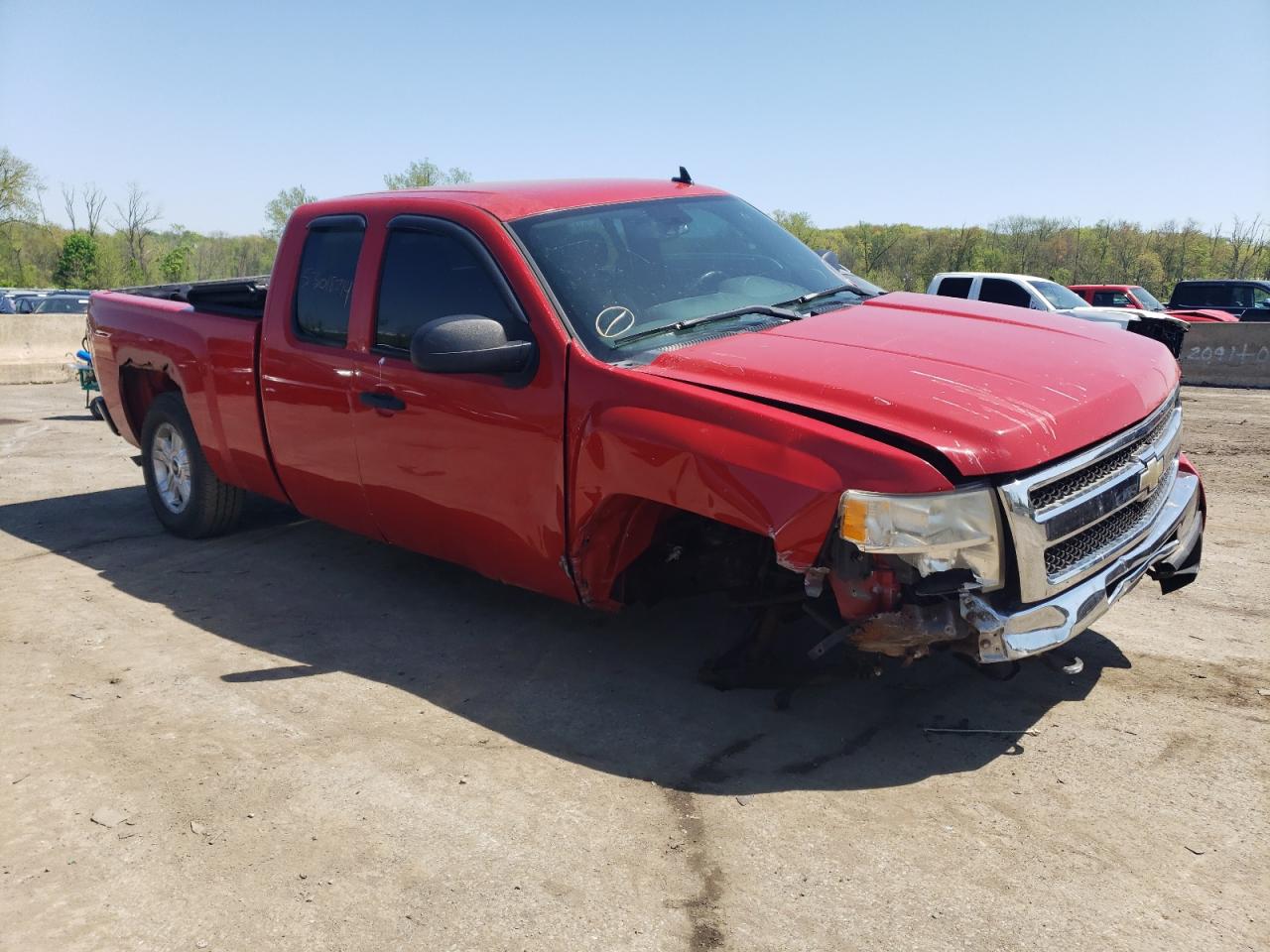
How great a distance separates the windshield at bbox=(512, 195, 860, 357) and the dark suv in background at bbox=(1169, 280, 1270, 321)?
2277 centimetres

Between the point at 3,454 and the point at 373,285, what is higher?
the point at 373,285

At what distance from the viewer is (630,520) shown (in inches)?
160

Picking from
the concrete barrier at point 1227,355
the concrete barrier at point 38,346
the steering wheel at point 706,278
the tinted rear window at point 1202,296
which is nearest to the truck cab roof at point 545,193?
the steering wheel at point 706,278

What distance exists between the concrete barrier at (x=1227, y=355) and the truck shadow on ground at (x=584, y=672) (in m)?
14.1

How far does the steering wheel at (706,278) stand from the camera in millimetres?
4516

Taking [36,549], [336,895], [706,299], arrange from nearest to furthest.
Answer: [336,895] < [706,299] < [36,549]

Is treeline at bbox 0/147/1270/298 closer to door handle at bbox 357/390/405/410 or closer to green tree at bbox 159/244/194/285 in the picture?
green tree at bbox 159/244/194/285

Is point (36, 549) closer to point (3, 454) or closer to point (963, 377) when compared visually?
point (3, 454)

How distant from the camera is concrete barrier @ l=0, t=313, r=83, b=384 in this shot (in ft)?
58.9

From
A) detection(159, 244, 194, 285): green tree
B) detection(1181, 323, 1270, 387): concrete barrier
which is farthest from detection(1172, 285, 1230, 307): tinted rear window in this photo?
detection(159, 244, 194, 285): green tree

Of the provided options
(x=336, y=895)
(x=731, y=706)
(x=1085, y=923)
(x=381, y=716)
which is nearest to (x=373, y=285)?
(x=381, y=716)

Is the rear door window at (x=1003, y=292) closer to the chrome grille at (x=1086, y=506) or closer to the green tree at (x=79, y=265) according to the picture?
the chrome grille at (x=1086, y=506)

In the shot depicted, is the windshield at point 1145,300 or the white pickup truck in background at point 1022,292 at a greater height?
the white pickup truck in background at point 1022,292

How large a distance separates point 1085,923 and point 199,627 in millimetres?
3995
